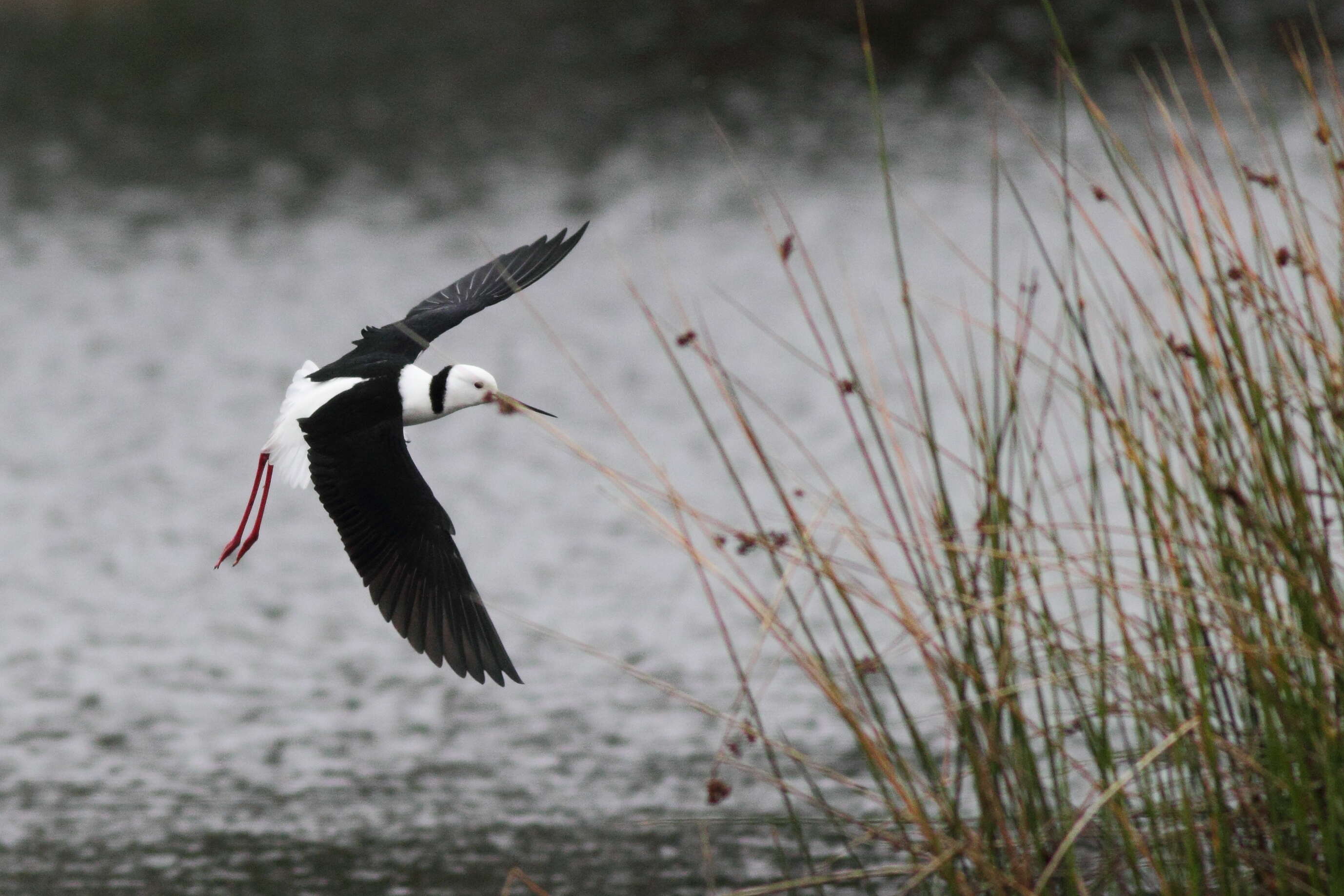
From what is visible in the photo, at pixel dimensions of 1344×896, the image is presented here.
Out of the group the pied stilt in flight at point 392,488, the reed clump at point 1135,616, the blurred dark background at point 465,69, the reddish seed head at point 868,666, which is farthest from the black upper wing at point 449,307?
the blurred dark background at point 465,69

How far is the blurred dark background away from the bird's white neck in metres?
16.3

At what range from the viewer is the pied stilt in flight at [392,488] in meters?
4.30

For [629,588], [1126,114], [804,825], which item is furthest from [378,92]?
[804,825]

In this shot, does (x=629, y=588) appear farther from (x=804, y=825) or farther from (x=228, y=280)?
(x=228, y=280)

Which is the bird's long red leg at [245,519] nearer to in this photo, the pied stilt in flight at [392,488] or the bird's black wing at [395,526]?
the pied stilt in flight at [392,488]

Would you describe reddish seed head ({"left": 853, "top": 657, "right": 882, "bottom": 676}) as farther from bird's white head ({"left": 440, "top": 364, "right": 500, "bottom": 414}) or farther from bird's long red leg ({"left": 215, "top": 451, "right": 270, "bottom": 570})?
bird's long red leg ({"left": 215, "top": 451, "right": 270, "bottom": 570})

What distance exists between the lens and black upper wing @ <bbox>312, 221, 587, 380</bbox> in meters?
4.57

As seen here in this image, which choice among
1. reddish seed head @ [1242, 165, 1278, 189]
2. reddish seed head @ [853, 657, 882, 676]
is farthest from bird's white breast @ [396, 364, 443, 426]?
reddish seed head @ [1242, 165, 1278, 189]

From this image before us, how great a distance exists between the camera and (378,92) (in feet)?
76.8

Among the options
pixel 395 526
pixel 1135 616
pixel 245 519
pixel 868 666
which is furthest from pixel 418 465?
pixel 868 666

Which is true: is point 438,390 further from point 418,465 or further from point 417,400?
point 418,465

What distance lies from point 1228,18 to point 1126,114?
4.12 meters

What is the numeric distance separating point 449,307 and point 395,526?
0.67 m

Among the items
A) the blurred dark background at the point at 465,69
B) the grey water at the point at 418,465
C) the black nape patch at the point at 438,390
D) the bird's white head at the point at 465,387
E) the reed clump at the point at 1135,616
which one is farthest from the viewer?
the blurred dark background at the point at 465,69
